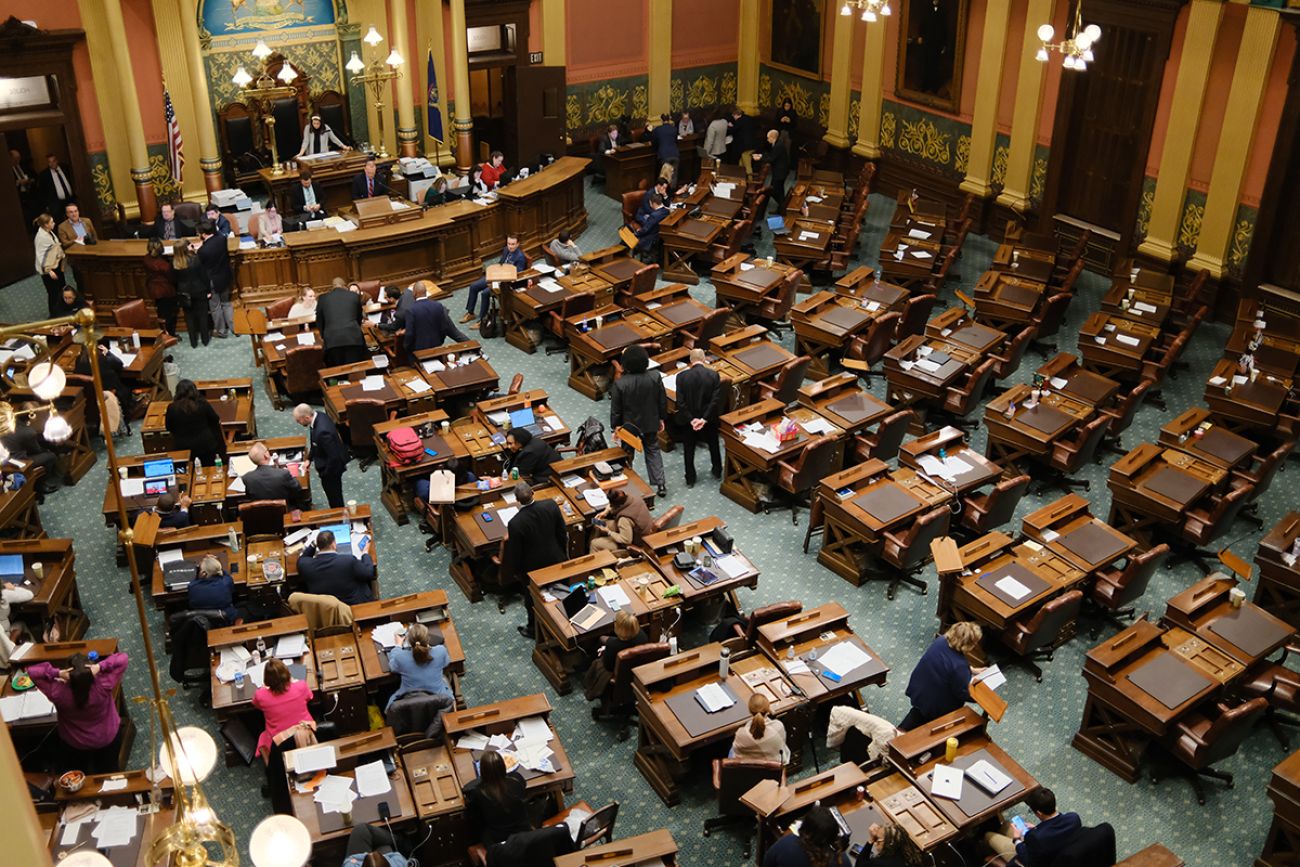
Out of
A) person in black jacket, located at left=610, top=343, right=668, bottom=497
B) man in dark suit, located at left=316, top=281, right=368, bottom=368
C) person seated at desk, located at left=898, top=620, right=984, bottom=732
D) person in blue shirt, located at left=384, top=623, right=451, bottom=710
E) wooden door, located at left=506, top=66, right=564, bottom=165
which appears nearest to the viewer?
person seated at desk, located at left=898, top=620, right=984, bottom=732

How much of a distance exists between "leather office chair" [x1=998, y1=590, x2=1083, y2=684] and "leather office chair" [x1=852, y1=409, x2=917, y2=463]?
2657 millimetres

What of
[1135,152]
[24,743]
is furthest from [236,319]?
[1135,152]

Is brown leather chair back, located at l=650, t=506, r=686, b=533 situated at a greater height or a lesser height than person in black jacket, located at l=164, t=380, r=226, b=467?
lesser

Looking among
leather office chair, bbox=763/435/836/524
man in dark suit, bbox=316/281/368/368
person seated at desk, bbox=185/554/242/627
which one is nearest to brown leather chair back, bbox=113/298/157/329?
man in dark suit, bbox=316/281/368/368

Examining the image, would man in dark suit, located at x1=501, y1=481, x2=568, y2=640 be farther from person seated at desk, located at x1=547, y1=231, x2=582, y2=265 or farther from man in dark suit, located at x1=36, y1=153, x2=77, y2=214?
man in dark suit, located at x1=36, y1=153, x2=77, y2=214

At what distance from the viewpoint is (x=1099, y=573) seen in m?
10.4

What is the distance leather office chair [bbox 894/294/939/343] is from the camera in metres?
14.4

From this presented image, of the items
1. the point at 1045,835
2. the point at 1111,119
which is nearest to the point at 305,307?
the point at 1045,835

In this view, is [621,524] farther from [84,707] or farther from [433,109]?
[433,109]

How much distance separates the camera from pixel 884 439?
12.2 metres

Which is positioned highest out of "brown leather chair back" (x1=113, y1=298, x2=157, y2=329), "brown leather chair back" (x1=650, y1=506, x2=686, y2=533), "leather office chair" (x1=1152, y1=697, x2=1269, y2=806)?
"brown leather chair back" (x1=113, y1=298, x2=157, y2=329)

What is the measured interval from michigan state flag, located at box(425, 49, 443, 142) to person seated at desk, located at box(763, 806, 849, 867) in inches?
625

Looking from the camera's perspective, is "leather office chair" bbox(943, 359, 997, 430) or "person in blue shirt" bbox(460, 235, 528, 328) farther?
"person in blue shirt" bbox(460, 235, 528, 328)

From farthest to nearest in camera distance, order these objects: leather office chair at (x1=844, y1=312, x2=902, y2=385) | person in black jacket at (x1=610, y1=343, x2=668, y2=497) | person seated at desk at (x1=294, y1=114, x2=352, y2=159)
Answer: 1. person seated at desk at (x1=294, y1=114, x2=352, y2=159)
2. leather office chair at (x1=844, y1=312, x2=902, y2=385)
3. person in black jacket at (x1=610, y1=343, x2=668, y2=497)
